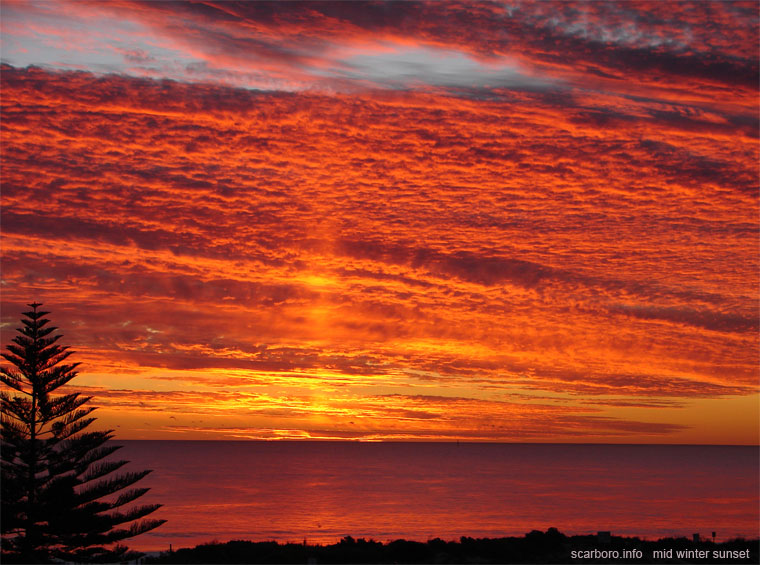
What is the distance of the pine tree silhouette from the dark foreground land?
2.98 metres

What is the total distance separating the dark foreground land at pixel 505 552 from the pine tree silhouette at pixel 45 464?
2.98 metres

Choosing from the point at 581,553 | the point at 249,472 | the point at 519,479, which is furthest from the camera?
the point at 249,472

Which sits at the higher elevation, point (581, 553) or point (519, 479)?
point (519, 479)

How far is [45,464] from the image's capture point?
76.5ft

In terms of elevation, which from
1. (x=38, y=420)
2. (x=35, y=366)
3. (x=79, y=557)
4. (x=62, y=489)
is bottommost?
(x=79, y=557)

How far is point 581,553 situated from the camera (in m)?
20.8

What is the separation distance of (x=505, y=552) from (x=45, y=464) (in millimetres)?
13918

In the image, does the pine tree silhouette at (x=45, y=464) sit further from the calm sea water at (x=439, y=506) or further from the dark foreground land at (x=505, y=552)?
the calm sea water at (x=439, y=506)

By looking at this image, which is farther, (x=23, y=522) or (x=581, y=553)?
(x=23, y=522)

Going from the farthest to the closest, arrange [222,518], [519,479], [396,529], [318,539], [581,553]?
[519,479], [222,518], [396,529], [318,539], [581,553]

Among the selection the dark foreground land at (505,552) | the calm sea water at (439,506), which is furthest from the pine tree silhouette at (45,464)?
the calm sea water at (439,506)

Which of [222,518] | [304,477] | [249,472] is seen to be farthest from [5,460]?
[249,472]

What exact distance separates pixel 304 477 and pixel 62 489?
Answer: 72.1m

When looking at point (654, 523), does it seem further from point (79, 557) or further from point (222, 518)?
point (79, 557)
